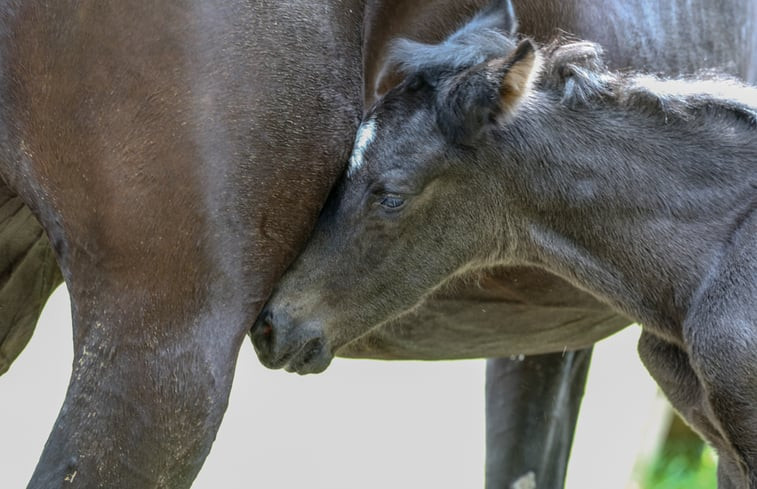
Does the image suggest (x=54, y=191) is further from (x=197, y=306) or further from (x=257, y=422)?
(x=257, y=422)

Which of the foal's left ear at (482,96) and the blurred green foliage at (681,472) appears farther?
the blurred green foliage at (681,472)

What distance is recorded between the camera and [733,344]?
3.07m

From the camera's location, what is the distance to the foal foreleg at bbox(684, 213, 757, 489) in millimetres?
3049

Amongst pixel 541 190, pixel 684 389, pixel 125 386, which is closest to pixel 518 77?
pixel 541 190

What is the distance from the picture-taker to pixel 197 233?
292cm

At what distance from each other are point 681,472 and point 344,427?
2423 mm

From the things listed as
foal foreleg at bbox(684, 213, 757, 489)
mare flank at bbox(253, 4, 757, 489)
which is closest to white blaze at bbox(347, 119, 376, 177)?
mare flank at bbox(253, 4, 757, 489)

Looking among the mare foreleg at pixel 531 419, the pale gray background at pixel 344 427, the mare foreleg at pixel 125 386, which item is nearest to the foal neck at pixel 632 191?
the mare foreleg at pixel 125 386

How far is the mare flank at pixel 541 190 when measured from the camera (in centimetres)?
330

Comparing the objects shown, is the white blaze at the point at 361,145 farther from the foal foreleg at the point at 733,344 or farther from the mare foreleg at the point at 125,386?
the foal foreleg at the point at 733,344

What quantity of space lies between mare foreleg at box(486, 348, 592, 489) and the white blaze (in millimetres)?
1966

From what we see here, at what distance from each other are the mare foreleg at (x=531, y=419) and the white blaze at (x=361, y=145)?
1966 millimetres

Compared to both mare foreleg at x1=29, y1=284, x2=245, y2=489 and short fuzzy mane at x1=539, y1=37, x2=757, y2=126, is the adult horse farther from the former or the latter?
short fuzzy mane at x1=539, y1=37, x2=757, y2=126

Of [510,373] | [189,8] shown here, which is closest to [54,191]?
[189,8]
